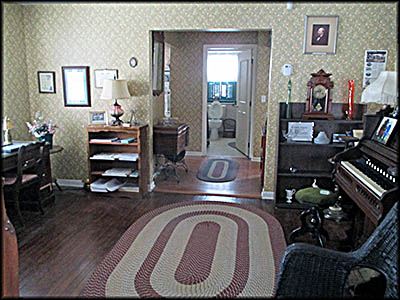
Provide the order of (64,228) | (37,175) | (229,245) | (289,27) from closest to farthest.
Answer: (229,245)
(64,228)
(37,175)
(289,27)

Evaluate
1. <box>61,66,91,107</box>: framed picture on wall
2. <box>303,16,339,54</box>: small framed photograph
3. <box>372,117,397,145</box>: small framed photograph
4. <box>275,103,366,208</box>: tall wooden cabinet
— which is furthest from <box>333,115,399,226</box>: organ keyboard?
<box>61,66,91,107</box>: framed picture on wall

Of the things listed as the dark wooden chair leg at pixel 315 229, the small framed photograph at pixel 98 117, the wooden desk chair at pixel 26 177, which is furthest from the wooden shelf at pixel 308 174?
the wooden desk chair at pixel 26 177

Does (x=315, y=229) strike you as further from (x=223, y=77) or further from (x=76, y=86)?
(x=223, y=77)

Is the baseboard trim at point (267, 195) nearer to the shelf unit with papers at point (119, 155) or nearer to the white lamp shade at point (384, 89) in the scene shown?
the shelf unit with papers at point (119, 155)

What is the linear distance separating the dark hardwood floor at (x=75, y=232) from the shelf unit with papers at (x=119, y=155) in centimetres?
25

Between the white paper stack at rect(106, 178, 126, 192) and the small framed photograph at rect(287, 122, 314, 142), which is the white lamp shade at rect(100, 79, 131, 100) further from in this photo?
the small framed photograph at rect(287, 122, 314, 142)

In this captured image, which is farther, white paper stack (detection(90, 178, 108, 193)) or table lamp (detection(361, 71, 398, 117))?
white paper stack (detection(90, 178, 108, 193))

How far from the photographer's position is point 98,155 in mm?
4297

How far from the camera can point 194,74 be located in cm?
636

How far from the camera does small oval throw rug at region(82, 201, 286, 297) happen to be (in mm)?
2340

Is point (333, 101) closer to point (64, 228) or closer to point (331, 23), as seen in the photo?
point (331, 23)

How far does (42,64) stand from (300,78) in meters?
3.26

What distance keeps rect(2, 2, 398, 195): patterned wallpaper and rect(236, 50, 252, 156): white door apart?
7.20 ft

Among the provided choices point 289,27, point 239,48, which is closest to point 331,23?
point 289,27
